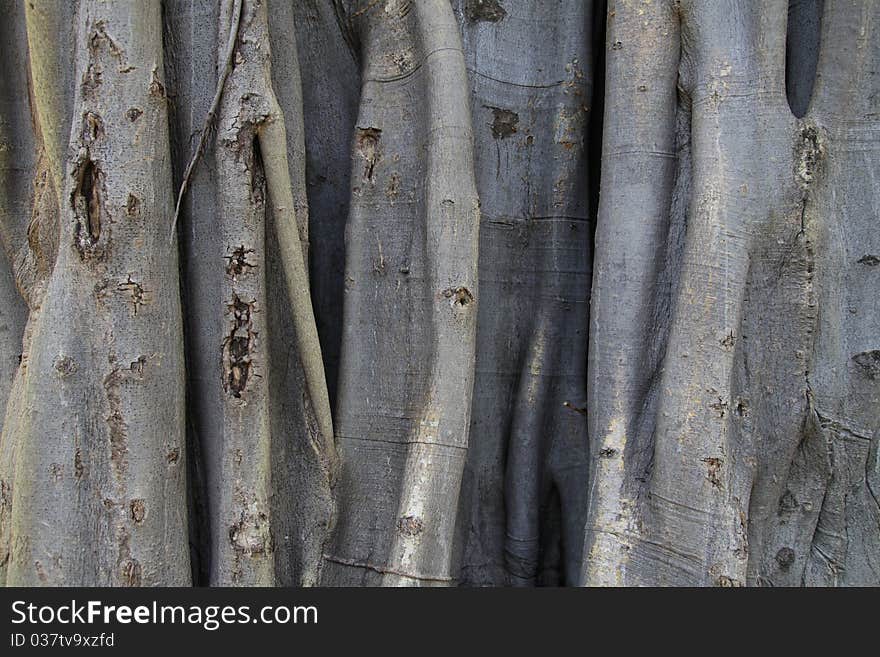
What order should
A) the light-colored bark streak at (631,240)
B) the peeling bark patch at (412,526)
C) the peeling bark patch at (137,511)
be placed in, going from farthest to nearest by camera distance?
the light-colored bark streak at (631,240) < the peeling bark patch at (412,526) < the peeling bark patch at (137,511)

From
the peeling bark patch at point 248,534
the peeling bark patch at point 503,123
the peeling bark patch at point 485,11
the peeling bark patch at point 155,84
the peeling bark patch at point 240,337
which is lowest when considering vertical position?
the peeling bark patch at point 248,534

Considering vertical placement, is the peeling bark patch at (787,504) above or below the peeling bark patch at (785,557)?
above

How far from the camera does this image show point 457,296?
228 centimetres

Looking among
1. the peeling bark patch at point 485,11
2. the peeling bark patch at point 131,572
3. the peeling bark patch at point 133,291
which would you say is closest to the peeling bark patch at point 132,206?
the peeling bark patch at point 133,291

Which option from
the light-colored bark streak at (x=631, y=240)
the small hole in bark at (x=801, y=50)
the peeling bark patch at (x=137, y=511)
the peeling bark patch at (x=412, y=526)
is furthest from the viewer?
the small hole in bark at (x=801, y=50)

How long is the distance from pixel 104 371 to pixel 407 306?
0.80 meters

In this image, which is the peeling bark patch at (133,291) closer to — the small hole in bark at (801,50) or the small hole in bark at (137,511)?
the small hole in bark at (137,511)

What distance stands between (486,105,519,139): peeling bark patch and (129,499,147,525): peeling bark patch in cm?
146

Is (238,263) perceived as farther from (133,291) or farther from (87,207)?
(87,207)

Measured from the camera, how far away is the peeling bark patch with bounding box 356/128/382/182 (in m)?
2.44

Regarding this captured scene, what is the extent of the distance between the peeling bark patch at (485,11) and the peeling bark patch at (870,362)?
4.76 feet

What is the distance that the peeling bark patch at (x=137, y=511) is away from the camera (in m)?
2.12

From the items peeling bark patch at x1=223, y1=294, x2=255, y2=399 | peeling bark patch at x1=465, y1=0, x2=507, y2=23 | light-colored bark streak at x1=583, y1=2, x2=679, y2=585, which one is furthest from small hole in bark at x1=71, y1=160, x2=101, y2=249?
light-colored bark streak at x1=583, y1=2, x2=679, y2=585

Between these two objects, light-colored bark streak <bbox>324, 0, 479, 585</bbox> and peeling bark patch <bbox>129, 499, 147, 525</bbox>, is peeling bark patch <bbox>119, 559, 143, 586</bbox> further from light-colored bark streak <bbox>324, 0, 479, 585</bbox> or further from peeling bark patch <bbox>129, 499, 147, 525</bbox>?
light-colored bark streak <bbox>324, 0, 479, 585</bbox>
